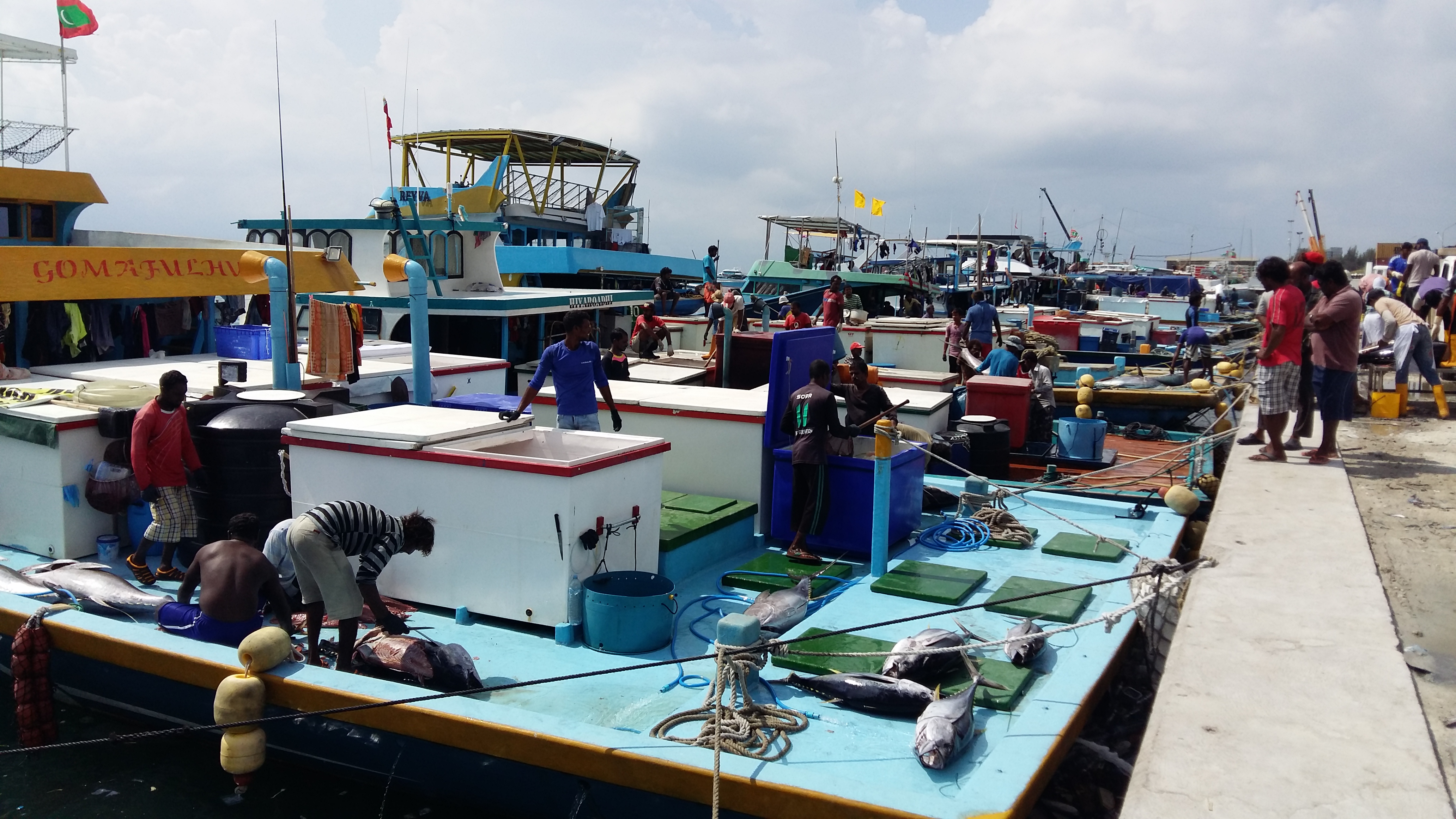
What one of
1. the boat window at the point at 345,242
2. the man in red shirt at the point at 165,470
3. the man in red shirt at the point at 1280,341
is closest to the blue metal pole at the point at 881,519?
the man in red shirt at the point at 1280,341

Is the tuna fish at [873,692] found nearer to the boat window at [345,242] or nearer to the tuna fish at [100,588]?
the tuna fish at [100,588]

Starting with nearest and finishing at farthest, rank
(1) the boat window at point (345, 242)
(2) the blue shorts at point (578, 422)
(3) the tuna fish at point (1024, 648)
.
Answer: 1. (3) the tuna fish at point (1024, 648)
2. (2) the blue shorts at point (578, 422)
3. (1) the boat window at point (345, 242)

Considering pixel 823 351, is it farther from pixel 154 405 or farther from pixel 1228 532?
pixel 154 405

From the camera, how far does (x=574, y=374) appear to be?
833cm

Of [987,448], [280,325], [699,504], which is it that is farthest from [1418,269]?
[280,325]

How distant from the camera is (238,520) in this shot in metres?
5.95

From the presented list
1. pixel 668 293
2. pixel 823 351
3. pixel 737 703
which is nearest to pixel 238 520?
pixel 737 703

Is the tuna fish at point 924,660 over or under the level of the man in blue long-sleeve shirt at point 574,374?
under

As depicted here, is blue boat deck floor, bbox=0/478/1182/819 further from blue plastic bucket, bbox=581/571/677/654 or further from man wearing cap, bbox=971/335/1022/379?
man wearing cap, bbox=971/335/1022/379

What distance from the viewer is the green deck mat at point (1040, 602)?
6.43 m

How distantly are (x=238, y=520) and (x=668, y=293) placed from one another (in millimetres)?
18263

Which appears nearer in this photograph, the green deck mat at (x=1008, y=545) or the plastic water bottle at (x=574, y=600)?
the plastic water bottle at (x=574, y=600)

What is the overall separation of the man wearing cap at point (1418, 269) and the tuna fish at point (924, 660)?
39.6ft

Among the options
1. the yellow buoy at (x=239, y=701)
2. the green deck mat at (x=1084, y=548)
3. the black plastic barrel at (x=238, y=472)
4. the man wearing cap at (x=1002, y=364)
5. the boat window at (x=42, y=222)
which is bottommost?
the yellow buoy at (x=239, y=701)
